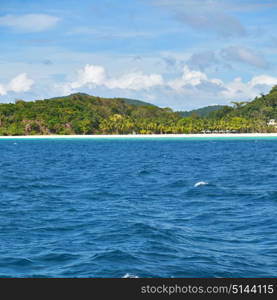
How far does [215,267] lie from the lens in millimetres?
17578

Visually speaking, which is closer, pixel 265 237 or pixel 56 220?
pixel 265 237

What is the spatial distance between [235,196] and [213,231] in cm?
1302

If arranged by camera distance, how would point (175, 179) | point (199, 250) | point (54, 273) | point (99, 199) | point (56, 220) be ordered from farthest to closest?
point (175, 179), point (99, 199), point (56, 220), point (199, 250), point (54, 273)

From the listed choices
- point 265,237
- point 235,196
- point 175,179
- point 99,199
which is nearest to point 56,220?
point 99,199

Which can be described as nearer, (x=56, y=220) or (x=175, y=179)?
(x=56, y=220)

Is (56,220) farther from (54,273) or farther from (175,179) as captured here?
(175,179)

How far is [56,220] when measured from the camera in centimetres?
2703
